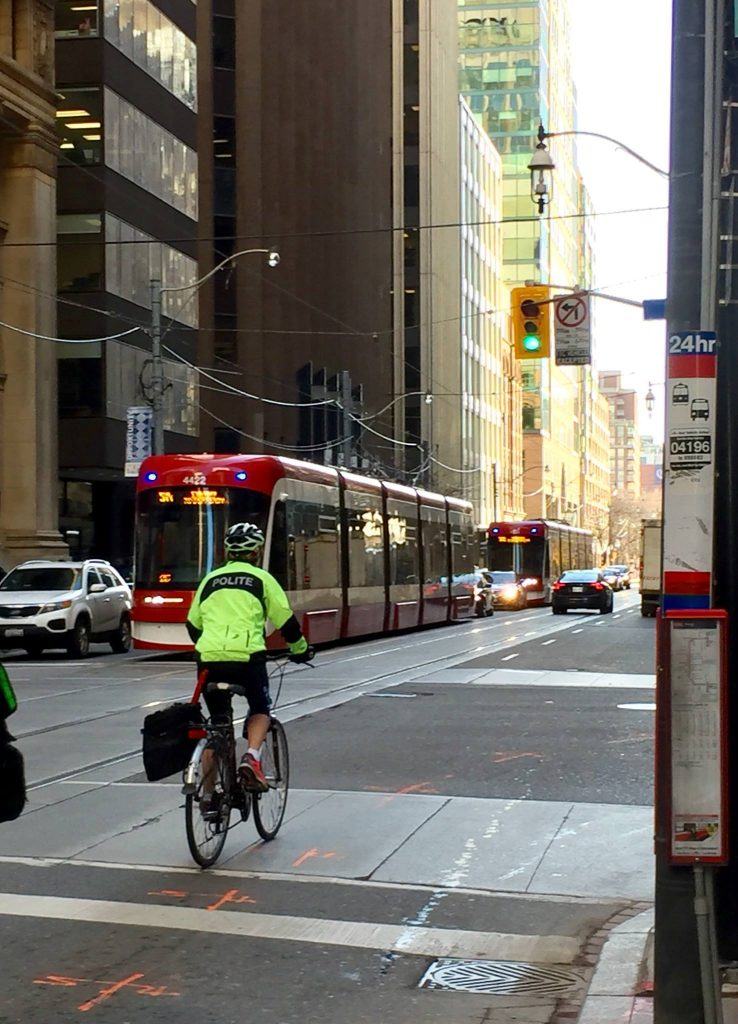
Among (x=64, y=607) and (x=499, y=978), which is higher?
(x=64, y=607)

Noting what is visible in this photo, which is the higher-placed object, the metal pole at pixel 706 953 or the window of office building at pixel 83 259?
the window of office building at pixel 83 259

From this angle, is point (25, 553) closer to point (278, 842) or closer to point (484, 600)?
point (484, 600)

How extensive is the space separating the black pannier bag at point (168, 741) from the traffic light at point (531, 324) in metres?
17.5

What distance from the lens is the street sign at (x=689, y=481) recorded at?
5.43 m

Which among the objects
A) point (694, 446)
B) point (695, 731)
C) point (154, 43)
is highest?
point (154, 43)

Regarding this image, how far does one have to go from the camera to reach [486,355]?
120 meters

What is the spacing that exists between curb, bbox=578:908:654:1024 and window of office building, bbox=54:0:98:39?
145 ft

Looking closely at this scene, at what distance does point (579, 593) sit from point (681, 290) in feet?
159

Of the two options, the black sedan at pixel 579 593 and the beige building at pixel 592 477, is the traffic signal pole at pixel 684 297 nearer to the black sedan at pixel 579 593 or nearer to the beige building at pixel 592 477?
the black sedan at pixel 579 593

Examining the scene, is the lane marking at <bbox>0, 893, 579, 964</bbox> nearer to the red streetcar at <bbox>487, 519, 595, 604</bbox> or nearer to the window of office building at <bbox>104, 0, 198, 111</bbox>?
the window of office building at <bbox>104, 0, 198, 111</bbox>

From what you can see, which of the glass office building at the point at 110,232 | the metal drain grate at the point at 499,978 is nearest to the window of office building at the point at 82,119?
the glass office building at the point at 110,232

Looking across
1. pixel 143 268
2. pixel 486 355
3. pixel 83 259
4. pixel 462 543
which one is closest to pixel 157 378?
pixel 462 543

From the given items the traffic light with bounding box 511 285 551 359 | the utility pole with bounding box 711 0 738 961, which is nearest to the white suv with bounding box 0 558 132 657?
the traffic light with bounding box 511 285 551 359

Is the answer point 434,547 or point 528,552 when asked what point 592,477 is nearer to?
point 528,552
